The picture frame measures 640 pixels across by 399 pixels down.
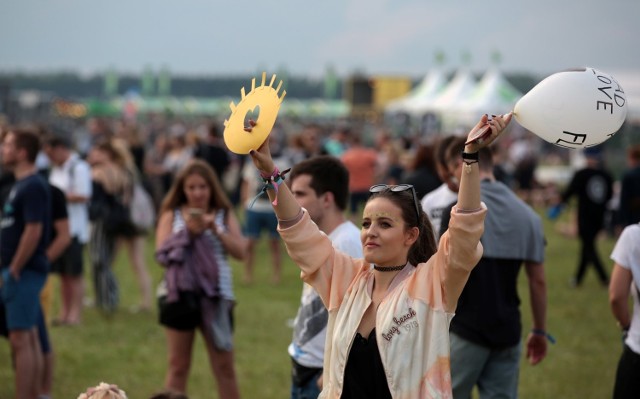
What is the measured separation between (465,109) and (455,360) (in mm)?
31585

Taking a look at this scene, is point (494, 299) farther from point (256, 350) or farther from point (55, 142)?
point (55, 142)

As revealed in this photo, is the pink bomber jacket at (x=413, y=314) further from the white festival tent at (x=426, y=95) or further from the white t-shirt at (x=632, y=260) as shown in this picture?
the white festival tent at (x=426, y=95)

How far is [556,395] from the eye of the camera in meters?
8.33

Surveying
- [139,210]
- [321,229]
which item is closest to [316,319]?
[321,229]

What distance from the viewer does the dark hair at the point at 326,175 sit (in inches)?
205

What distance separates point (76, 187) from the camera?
1068 centimetres

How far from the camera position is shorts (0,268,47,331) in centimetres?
697

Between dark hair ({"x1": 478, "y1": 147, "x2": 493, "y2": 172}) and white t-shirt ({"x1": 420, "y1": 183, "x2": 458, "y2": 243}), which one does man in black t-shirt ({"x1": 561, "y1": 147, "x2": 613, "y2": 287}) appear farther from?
dark hair ({"x1": 478, "y1": 147, "x2": 493, "y2": 172})

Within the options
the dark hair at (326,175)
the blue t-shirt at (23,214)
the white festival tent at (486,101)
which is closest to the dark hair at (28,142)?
the blue t-shirt at (23,214)

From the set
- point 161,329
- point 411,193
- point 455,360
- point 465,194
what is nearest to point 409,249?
point 411,193

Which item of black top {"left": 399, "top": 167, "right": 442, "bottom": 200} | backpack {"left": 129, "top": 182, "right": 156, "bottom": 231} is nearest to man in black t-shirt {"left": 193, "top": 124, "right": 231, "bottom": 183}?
backpack {"left": 129, "top": 182, "right": 156, "bottom": 231}

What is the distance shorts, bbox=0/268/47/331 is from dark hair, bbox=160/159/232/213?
1086 millimetres

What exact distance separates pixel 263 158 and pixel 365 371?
86 cm

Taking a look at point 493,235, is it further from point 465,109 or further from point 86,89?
point 86,89
